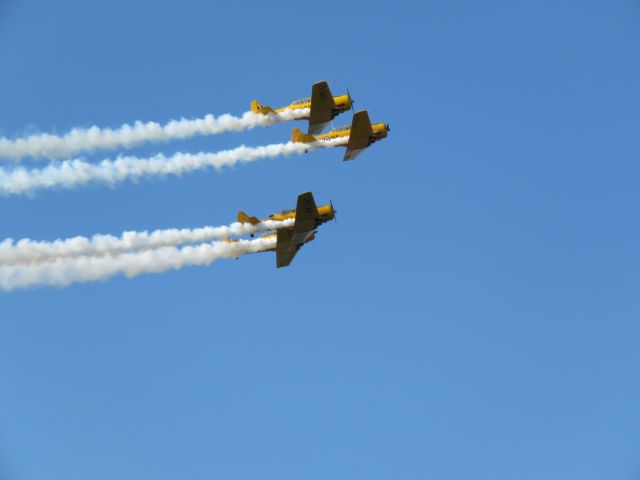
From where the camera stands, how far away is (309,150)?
67875 millimetres

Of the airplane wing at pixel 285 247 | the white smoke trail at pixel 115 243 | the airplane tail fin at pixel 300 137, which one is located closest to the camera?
the white smoke trail at pixel 115 243

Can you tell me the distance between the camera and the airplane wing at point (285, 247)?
219 ft

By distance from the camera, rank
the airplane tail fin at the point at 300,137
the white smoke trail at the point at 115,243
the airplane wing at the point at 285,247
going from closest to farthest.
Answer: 1. the white smoke trail at the point at 115,243
2. the airplane wing at the point at 285,247
3. the airplane tail fin at the point at 300,137

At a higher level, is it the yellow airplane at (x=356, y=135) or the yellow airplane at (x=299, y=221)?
the yellow airplane at (x=356, y=135)

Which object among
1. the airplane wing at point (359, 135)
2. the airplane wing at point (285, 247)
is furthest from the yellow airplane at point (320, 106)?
the airplane wing at point (285, 247)

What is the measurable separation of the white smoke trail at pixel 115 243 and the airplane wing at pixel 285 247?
1.50ft

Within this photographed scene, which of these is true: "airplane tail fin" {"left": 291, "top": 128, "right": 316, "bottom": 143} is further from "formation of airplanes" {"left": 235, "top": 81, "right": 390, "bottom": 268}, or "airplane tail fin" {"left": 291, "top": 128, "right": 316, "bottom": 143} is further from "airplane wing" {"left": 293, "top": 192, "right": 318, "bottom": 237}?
"airplane wing" {"left": 293, "top": 192, "right": 318, "bottom": 237}

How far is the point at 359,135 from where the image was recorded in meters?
66.0

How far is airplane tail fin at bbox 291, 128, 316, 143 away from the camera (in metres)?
68.1

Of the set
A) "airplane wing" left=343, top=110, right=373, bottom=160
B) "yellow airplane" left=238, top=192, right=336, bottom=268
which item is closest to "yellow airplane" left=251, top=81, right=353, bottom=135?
"airplane wing" left=343, top=110, right=373, bottom=160

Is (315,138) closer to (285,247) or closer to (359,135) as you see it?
(359,135)

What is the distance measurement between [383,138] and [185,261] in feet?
44.8

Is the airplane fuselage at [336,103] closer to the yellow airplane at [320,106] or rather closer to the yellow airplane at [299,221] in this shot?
the yellow airplane at [320,106]

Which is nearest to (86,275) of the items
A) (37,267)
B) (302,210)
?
(37,267)
